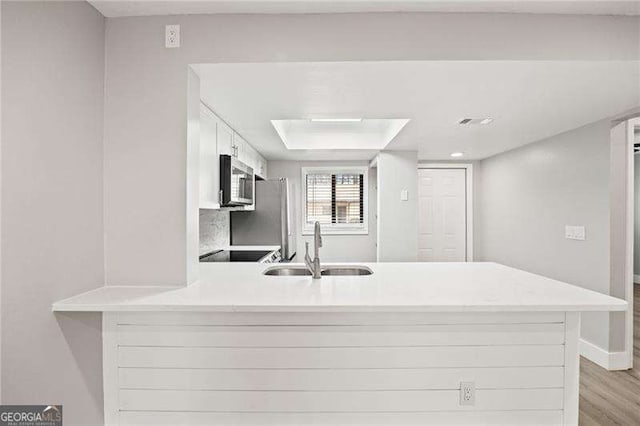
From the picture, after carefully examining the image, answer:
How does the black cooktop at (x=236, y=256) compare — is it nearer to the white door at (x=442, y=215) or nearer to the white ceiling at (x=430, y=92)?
the white ceiling at (x=430, y=92)

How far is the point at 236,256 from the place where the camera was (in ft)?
11.2

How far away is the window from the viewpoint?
5.23 meters

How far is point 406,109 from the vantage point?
2.53 m

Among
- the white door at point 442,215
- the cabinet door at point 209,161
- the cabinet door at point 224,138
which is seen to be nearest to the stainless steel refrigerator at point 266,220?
the cabinet door at point 224,138

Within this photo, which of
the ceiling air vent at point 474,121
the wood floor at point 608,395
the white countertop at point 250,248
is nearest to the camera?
the wood floor at point 608,395

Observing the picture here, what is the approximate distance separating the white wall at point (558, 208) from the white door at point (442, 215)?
44cm

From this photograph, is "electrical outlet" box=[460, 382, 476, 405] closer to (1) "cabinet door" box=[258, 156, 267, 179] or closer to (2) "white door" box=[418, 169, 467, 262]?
(1) "cabinet door" box=[258, 156, 267, 179]

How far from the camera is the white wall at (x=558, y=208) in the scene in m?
2.89

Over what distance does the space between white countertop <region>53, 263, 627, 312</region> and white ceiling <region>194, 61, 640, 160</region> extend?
3.71 feet

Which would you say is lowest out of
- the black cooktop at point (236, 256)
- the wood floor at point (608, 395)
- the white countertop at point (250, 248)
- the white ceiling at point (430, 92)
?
the wood floor at point (608, 395)

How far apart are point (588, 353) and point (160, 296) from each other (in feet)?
11.4

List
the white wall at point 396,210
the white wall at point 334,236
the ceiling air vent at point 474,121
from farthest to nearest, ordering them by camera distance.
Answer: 1. the white wall at point 334,236
2. the white wall at point 396,210
3. the ceiling air vent at point 474,121

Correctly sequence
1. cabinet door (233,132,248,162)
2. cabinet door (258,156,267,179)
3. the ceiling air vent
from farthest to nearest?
cabinet door (258,156,267,179) < cabinet door (233,132,248,162) < the ceiling air vent

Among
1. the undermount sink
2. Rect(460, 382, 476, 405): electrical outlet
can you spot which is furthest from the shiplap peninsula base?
the undermount sink
